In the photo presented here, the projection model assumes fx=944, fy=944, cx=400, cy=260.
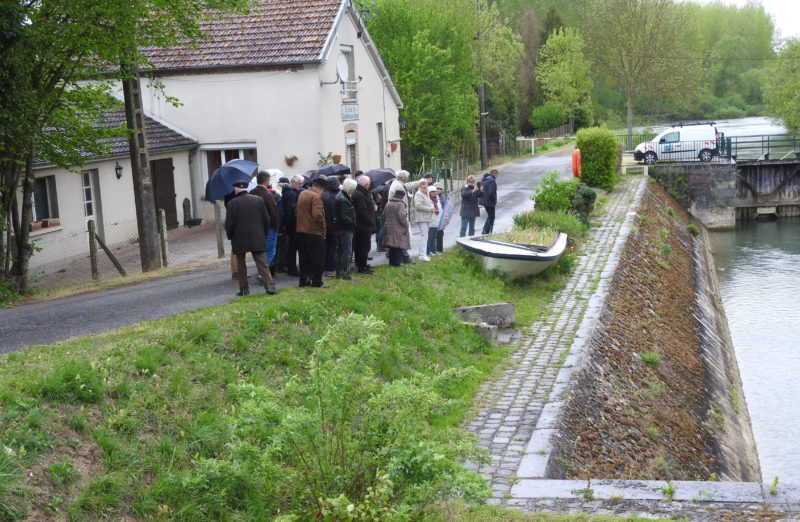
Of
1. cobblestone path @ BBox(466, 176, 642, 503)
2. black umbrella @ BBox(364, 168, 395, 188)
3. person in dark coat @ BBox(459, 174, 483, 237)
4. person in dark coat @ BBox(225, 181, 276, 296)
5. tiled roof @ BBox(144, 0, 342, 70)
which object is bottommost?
cobblestone path @ BBox(466, 176, 642, 503)

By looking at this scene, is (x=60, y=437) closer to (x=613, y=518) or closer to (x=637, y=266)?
(x=613, y=518)

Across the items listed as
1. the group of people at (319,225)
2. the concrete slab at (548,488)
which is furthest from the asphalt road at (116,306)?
the concrete slab at (548,488)

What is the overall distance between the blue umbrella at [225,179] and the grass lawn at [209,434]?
580 cm

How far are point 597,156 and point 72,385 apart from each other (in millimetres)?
29108

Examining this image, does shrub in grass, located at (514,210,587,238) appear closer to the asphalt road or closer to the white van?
the asphalt road

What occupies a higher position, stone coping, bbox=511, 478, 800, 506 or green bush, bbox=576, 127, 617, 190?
green bush, bbox=576, 127, 617, 190

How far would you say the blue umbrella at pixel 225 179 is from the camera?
1535cm

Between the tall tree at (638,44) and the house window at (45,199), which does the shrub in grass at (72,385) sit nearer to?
the house window at (45,199)

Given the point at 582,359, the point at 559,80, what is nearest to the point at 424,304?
the point at 582,359

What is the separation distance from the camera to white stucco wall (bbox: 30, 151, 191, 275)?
21.6 m

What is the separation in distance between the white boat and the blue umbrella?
503cm

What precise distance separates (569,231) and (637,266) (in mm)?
2044

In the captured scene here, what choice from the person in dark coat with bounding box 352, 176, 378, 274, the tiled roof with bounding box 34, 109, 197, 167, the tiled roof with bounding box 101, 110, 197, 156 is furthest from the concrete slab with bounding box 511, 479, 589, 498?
the tiled roof with bounding box 101, 110, 197, 156

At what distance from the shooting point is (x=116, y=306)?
13.5 metres
